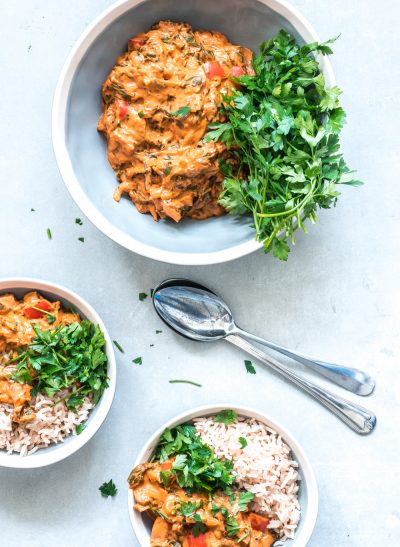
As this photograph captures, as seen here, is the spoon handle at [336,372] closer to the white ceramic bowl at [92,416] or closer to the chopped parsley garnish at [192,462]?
the chopped parsley garnish at [192,462]

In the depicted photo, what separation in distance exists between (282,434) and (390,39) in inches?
69.4

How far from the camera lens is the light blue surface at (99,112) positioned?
274 cm

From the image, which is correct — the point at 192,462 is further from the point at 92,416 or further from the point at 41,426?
the point at 41,426

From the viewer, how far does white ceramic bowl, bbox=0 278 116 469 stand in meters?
2.88

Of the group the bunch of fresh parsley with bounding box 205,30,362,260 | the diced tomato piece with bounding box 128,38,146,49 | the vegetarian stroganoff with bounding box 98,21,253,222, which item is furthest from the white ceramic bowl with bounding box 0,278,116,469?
the diced tomato piece with bounding box 128,38,146,49

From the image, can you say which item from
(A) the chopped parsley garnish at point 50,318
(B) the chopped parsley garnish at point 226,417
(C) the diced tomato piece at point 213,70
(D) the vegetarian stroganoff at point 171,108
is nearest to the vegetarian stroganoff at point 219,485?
(B) the chopped parsley garnish at point 226,417

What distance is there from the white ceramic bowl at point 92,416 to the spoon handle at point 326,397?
0.57 meters

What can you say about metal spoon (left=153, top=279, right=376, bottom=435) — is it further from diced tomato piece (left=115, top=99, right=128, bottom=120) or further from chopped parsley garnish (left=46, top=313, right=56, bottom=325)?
diced tomato piece (left=115, top=99, right=128, bottom=120)

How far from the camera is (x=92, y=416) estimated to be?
2.96 metres

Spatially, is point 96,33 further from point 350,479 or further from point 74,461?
point 350,479

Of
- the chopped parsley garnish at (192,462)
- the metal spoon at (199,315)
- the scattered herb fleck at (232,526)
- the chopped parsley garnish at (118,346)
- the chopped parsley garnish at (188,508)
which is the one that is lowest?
the scattered herb fleck at (232,526)

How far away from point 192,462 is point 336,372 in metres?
0.76

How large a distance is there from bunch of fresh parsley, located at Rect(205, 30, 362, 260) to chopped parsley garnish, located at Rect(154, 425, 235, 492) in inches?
33.4

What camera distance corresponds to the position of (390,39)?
3057 mm
